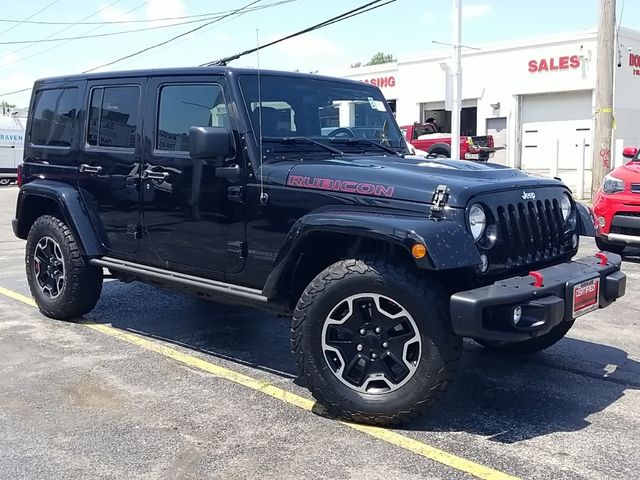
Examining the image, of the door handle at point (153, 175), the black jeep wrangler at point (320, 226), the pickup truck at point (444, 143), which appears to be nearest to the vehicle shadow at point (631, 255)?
the black jeep wrangler at point (320, 226)

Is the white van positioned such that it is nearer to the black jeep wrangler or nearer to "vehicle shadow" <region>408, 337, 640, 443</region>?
the black jeep wrangler

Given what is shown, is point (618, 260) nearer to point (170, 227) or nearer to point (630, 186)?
point (170, 227)

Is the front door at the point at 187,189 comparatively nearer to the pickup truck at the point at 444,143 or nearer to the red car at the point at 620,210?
the red car at the point at 620,210

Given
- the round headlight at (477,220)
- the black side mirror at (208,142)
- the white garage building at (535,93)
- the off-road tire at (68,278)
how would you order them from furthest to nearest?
the white garage building at (535,93), the off-road tire at (68,278), the black side mirror at (208,142), the round headlight at (477,220)

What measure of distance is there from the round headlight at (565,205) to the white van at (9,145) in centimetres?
2790

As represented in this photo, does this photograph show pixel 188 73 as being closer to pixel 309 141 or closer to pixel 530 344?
pixel 309 141

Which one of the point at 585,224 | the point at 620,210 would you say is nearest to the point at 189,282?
the point at 585,224

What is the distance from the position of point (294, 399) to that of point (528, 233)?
1.68 meters

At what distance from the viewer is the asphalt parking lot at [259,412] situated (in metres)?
3.46

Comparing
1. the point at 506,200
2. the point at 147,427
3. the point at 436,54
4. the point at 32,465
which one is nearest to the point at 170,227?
the point at 147,427

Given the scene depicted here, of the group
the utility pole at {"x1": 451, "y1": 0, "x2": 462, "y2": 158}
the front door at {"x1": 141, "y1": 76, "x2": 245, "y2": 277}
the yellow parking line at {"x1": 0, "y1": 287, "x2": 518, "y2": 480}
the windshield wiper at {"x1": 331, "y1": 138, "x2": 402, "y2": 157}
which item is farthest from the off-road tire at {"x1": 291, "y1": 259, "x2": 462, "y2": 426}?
the utility pole at {"x1": 451, "y1": 0, "x2": 462, "y2": 158}

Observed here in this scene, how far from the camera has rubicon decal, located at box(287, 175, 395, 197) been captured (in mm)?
3976

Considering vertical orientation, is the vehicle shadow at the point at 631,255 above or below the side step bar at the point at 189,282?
below

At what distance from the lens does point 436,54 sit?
3173 cm
